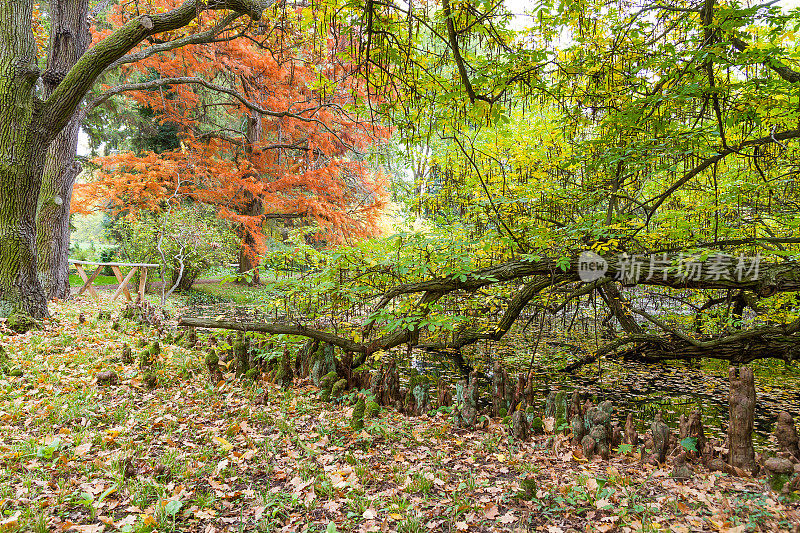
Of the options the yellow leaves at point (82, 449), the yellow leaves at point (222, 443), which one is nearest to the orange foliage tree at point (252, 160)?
the yellow leaves at point (222, 443)

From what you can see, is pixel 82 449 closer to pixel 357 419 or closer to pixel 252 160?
pixel 357 419

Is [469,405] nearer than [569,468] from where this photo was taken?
No

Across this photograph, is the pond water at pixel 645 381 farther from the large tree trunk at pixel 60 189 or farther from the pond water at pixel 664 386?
the large tree trunk at pixel 60 189

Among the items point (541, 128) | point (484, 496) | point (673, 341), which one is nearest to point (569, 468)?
point (484, 496)

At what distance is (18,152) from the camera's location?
536 cm

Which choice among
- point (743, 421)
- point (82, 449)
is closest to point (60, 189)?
point (82, 449)

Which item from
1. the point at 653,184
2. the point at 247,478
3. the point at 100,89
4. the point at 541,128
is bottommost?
the point at 247,478

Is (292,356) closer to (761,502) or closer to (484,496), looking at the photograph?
(484,496)

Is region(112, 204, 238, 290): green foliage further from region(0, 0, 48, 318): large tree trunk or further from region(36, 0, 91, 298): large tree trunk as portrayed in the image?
region(0, 0, 48, 318): large tree trunk

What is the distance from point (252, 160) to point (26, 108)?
8.43 m

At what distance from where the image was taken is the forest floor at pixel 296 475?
2129 millimetres

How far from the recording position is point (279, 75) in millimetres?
11617

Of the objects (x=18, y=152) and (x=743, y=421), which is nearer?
(x=743, y=421)

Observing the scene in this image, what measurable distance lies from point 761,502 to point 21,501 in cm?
394
